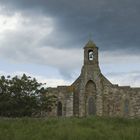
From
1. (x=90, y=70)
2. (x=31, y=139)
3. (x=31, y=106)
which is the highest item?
(x=90, y=70)

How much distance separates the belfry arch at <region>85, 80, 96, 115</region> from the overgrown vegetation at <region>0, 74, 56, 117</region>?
1150 cm

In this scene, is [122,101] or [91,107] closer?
[122,101]

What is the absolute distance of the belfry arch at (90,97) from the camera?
56.5 metres

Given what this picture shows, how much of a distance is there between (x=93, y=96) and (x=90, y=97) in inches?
16.2

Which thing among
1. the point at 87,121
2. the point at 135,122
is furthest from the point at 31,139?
the point at 135,122

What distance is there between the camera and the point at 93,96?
2249 inches

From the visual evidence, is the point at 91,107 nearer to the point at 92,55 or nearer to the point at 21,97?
the point at 92,55

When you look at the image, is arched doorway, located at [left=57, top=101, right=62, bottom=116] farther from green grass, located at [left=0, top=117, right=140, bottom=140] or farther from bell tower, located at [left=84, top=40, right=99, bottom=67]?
green grass, located at [left=0, top=117, right=140, bottom=140]

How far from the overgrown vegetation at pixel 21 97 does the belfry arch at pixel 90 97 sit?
11497 mm

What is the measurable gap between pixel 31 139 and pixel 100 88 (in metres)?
37.8

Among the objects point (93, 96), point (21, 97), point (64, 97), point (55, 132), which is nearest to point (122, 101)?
point (93, 96)

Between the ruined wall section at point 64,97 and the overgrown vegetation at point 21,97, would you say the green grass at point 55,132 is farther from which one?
the ruined wall section at point 64,97

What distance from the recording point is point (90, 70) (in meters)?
58.0

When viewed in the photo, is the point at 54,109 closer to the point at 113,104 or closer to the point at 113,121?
the point at 113,104
